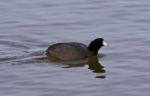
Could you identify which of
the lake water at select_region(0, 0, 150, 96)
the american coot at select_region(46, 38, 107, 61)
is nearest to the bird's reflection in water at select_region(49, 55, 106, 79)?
the lake water at select_region(0, 0, 150, 96)

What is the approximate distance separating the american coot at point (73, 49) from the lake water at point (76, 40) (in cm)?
26

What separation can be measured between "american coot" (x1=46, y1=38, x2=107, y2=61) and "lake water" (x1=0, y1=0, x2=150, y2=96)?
264mm

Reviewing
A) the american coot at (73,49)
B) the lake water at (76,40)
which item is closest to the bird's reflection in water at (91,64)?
the lake water at (76,40)

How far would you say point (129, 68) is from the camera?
14.4 meters

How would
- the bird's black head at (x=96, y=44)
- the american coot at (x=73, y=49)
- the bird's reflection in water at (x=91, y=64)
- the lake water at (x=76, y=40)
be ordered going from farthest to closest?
the bird's black head at (x=96, y=44) → the american coot at (x=73, y=49) → the bird's reflection in water at (x=91, y=64) → the lake water at (x=76, y=40)

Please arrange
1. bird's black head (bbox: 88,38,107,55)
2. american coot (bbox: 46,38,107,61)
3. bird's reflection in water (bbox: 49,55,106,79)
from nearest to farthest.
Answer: bird's reflection in water (bbox: 49,55,106,79) → american coot (bbox: 46,38,107,61) → bird's black head (bbox: 88,38,107,55)

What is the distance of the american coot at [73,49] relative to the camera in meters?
15.6

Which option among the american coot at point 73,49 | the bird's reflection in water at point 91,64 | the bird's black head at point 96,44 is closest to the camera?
the bird's reflection in water at point 91,64

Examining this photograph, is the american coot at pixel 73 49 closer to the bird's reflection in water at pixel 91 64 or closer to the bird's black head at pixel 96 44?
the bird's black head at pixel 96 44

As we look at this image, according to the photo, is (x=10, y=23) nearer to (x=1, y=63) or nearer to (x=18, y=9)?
(x=18, y=9)

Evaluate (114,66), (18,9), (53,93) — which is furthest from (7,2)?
(53,93)

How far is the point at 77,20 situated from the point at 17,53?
303cm

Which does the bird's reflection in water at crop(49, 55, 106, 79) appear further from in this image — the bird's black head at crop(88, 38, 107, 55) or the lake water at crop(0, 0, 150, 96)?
the bird's black head at crop(88, 38, 107, 55)

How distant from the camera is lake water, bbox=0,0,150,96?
1323cm
